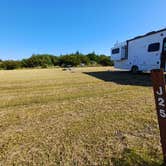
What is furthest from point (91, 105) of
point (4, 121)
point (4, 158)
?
point (4, 158)

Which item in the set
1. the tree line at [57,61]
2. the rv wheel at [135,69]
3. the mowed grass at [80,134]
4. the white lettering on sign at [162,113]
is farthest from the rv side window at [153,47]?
the tree line at [57,61]

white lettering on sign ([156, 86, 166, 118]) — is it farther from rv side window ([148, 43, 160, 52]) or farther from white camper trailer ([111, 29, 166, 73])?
rv side window ([148, 43, 160, 52])

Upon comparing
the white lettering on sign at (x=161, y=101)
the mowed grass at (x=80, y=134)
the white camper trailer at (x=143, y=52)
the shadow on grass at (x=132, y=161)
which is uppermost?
the white camper trailer at (x=143, y=52)

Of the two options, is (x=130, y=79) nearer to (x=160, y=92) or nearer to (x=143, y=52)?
Answer: (x=143, y=52)

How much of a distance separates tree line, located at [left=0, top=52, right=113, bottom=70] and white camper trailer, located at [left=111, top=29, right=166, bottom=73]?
33.4m

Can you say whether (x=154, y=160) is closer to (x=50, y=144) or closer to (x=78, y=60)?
(x=50, y=144)

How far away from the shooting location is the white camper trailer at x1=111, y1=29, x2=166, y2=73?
11.1 metres

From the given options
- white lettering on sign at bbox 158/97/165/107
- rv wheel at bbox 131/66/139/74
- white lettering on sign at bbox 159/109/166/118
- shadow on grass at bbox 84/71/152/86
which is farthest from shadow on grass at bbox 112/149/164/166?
rv wheel at bbox 131/66/139/74

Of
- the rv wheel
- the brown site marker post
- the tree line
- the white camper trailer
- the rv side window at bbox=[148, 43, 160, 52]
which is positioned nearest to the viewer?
the brown site marker post

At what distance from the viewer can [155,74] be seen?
7.07 ft

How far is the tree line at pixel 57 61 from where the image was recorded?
50062 mm

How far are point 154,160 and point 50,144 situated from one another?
1.60 metres

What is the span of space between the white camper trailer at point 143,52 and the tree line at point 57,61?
110 feet

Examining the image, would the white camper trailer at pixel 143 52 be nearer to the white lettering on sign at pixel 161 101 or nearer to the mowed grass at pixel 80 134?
the mowed grass at pixel 80 134
